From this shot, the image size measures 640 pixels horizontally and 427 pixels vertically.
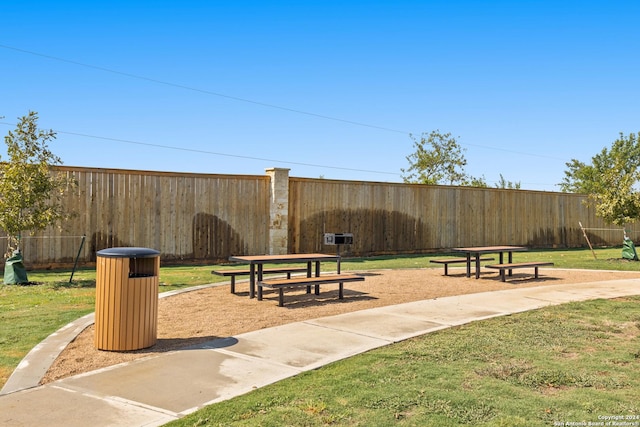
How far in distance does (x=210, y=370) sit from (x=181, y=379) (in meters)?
0.37

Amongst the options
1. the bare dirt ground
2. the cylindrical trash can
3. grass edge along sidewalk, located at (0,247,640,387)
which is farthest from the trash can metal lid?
grass edge along sidewalk, located at (0,247,640,387)

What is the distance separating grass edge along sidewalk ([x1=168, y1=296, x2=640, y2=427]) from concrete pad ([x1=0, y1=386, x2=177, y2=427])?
1.26 ft

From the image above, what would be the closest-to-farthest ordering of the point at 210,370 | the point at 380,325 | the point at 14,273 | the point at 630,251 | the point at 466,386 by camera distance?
the point at 466,386
the point at 210,370
the point at 380,325
the point at 14,273
the point at 630,251

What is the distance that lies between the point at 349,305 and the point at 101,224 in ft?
30.9

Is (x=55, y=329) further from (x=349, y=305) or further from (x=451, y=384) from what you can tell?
(x=451, y=384)

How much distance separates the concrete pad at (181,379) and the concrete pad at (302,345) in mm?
280

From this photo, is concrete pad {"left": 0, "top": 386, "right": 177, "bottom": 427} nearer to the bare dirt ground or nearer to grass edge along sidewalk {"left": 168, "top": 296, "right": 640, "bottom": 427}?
grass edge along sidewalk {"left": 168, "top": 296, "right": 640, "bottom": 427}

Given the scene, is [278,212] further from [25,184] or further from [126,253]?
[126,253]

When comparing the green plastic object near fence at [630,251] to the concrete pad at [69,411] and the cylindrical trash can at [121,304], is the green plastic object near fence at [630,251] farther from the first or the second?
the concrete pad at [69,411]

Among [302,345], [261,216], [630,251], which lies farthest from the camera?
[630,251]

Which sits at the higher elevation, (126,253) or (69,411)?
(126,253)

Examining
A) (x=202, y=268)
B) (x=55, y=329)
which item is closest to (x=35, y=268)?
(x=202, y=268)

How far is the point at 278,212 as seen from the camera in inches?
750

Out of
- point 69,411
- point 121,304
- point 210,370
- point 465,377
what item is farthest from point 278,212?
point 69,411
